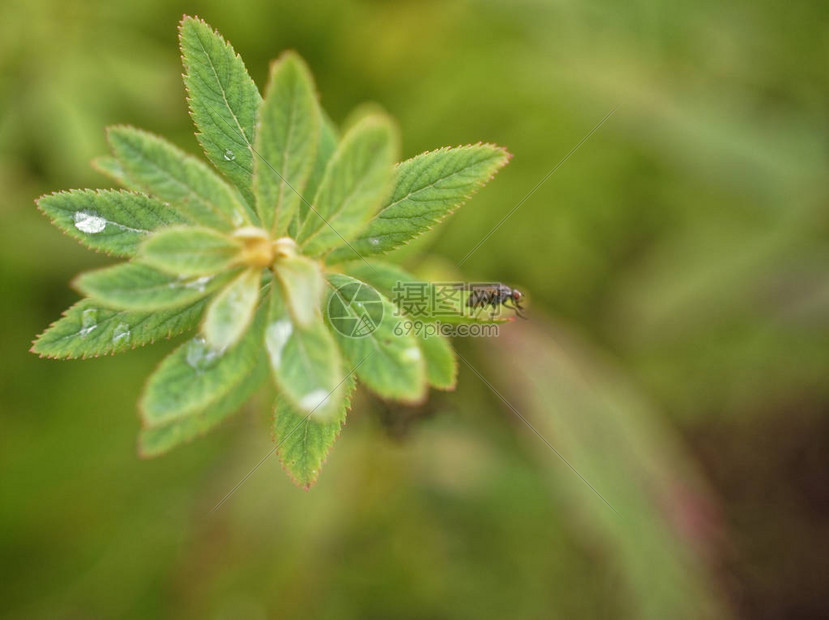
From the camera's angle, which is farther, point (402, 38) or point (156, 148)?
→ point (402, 38)

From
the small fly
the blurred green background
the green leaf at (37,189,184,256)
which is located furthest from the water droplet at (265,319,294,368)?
the blurred green background

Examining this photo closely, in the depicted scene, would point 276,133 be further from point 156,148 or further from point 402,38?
point 402,38

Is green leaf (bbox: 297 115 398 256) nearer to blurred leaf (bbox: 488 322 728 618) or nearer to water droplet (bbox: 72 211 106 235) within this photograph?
water droplet (bbox: 72 211 106 235)

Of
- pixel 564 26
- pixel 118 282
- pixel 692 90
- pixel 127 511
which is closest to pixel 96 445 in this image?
pixel 127 511

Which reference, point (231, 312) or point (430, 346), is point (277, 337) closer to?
point (231, 312)

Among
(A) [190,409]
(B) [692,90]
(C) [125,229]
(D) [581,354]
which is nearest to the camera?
(A) [190,409]

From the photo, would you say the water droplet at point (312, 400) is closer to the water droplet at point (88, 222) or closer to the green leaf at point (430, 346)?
the green leaf at point (430, 346)
